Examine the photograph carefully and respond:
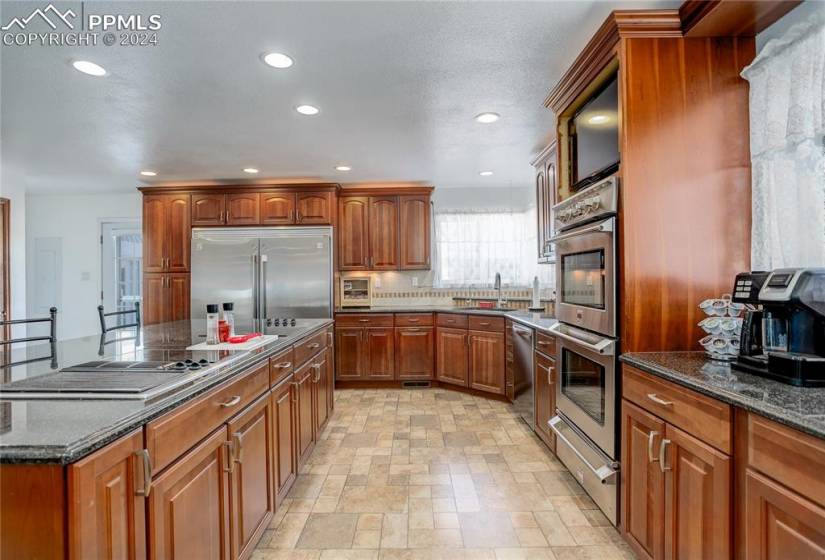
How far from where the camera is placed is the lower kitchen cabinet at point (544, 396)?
2.71m

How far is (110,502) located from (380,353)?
3.72 meters

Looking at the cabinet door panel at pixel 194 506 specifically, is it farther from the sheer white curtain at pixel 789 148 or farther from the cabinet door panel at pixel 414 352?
the cabinet door panel at pixel 414 352

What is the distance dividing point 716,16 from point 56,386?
2749 millimetres

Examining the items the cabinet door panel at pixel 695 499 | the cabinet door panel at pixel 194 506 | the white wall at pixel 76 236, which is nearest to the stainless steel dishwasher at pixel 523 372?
the cabinet door panel at pixel 695 499

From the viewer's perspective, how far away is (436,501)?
226cm

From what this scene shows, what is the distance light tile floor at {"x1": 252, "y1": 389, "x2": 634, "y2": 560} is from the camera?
1.87 metres

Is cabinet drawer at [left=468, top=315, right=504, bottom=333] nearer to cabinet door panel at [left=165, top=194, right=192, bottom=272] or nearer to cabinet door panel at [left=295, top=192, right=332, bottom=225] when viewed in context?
cabinet door panel at [left=295, top=192, right=332, bottom=225]

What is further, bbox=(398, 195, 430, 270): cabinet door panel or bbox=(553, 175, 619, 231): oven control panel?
bbox=(398, 195, 430, 270): cabinet door panel

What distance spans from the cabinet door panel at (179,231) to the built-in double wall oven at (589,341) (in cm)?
423

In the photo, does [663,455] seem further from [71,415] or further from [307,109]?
[307,109]

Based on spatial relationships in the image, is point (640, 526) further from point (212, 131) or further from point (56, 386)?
point (212, 131)

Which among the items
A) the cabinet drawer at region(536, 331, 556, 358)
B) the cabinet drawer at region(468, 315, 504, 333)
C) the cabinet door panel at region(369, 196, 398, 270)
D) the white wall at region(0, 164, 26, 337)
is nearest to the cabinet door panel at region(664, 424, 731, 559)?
the cabinet drawer at region(536, 331, 556, 358)

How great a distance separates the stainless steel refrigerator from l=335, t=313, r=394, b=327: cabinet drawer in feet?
0.66

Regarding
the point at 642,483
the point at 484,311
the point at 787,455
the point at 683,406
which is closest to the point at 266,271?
the point at 484,311
